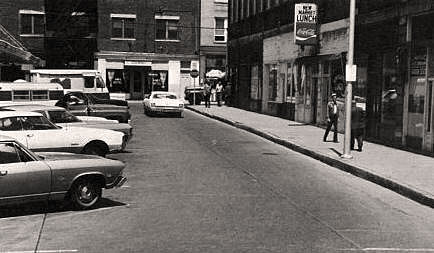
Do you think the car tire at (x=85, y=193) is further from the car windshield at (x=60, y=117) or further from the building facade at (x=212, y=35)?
the building facade at (x=212, y=35)

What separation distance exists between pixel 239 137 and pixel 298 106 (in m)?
7.96

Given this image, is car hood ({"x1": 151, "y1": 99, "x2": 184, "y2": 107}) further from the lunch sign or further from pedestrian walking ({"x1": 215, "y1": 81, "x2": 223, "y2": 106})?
pedestrian walking ({"x1": 215, "y1": 81, "x2": 223, "y2": 106})

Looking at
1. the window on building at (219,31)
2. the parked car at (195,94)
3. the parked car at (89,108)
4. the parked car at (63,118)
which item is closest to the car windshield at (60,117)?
the parked car at (63,118)

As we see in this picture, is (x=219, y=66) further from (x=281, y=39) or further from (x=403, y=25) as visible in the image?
(x=403, y=25)

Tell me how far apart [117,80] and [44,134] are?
4345cm

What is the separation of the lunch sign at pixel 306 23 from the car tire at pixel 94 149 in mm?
15295

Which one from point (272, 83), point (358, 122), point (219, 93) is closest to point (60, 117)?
point (358, 122)

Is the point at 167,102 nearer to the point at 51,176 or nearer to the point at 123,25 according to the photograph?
→ the point at 123,25

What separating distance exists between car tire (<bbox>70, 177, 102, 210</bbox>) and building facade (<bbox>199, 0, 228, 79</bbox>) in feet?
159

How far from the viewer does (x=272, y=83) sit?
1465 inches

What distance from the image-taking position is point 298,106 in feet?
104

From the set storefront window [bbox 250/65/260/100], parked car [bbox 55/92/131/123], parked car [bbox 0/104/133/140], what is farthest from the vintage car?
storefront window [bbox 250/65/260/100]

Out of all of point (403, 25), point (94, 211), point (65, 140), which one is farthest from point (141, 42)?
point (94, 211)

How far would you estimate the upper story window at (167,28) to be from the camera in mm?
57906
